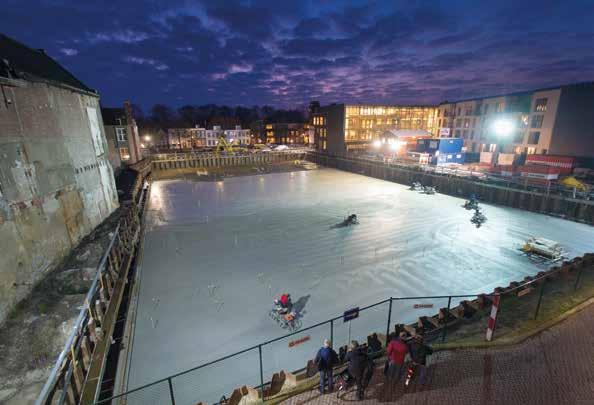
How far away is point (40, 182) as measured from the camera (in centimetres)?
1109

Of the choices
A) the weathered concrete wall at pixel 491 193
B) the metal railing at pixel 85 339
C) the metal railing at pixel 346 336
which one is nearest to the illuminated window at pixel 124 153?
the weathered concrete wall at pixel 491 193

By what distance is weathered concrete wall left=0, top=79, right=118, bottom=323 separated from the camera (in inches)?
354

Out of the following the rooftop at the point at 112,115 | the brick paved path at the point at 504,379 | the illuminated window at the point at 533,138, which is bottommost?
the brick paved path at the point at 504,379

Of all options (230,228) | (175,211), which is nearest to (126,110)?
(175,211)

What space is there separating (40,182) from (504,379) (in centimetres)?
1570

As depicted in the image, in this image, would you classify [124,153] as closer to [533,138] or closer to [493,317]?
[493,317]

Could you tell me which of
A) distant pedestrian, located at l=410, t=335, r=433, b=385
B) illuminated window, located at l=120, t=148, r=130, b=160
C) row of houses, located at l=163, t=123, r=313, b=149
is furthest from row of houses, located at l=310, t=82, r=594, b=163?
distant pedestrian, located at l=410, t=335, r=433, b=385

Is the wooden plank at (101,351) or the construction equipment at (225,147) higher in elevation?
the construction equipment at (225,147)

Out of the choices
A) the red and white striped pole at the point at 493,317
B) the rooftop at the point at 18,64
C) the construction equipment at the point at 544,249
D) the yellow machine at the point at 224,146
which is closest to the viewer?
the red and white striped pole at the point at 493,317

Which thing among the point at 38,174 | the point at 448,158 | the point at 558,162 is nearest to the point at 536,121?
the point at 448,158

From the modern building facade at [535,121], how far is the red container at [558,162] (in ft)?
43.3

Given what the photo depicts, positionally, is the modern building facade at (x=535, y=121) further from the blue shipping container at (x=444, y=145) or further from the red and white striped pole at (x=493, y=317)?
the red and white striped pole at (x=493, y=317)

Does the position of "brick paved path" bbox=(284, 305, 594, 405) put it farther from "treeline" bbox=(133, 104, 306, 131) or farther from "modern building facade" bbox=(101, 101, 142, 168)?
"treeline" bbox=(133, 104, 306, 131)

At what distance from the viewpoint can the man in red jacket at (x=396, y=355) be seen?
225 inches
